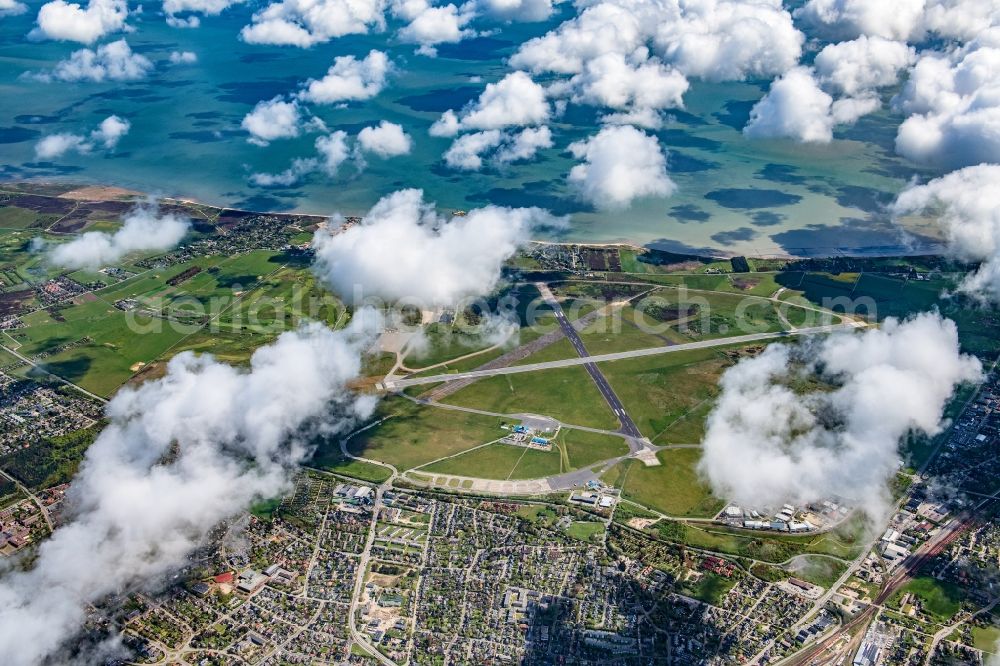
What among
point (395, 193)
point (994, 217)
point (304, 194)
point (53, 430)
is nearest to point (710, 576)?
point (53, 430)

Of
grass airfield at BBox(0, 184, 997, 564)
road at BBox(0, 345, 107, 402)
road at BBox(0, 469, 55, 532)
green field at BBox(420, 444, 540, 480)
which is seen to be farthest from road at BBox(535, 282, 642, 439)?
road at BBox(0, 469, 55, 532)

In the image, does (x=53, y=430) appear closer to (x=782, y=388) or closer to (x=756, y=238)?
(x=782, y=388)

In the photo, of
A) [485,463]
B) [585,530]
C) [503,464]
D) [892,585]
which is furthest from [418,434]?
[892,585]

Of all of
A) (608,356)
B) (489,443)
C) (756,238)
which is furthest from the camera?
(756,238)

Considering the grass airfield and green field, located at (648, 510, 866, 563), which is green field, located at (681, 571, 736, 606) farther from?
the grass airfield

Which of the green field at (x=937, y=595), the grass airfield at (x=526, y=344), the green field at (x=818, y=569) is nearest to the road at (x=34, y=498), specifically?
the grass airfield at (x=526, y=344)

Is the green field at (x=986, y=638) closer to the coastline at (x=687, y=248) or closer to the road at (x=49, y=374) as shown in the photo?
the coastline at (x=687, y=248)
